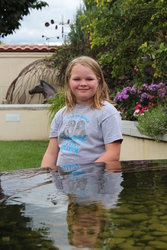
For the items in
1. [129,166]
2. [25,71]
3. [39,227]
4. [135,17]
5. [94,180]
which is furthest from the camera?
[25,71]

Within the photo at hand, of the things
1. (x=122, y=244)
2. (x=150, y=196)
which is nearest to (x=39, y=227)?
(x=122, y=244)

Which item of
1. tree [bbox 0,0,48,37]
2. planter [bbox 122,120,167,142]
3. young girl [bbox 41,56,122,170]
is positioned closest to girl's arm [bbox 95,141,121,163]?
young girl [bbox 41,56,122,170]

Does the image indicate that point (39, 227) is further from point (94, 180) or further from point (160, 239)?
point (94, 180)

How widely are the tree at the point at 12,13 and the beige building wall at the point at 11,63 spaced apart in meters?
1.50

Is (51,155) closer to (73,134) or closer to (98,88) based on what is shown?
(73,134)

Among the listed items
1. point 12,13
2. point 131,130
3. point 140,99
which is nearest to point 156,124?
point 131,130

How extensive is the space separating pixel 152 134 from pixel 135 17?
67.9 inches

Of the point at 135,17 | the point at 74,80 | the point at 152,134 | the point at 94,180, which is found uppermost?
the point at 135,17

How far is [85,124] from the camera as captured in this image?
2836 mm

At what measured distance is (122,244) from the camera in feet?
3.33

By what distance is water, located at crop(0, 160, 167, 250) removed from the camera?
3.42 ft

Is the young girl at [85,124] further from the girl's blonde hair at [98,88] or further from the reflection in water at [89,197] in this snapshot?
the reflection in water at [89,197]

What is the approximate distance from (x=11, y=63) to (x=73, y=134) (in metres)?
12.4

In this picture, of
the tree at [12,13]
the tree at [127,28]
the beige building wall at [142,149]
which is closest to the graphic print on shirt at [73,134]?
the beige building wall at [142,149]
